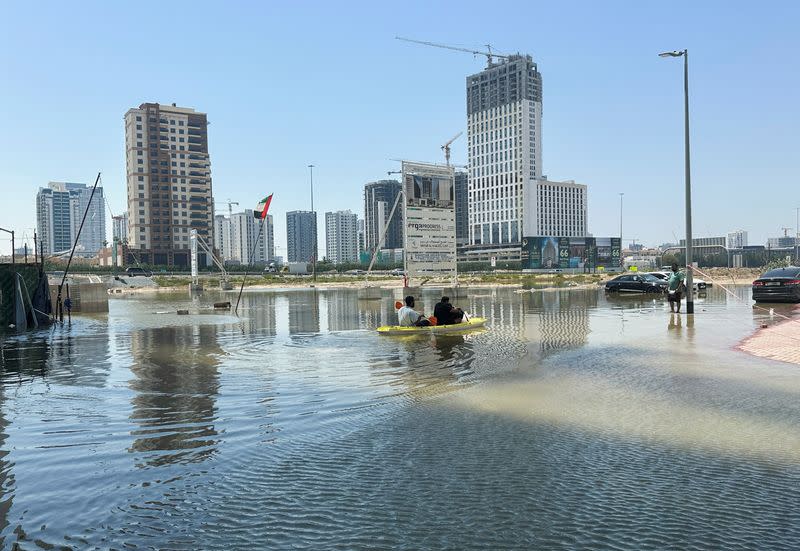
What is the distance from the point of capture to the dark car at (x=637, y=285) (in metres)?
39.3

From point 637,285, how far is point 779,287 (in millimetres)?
12288

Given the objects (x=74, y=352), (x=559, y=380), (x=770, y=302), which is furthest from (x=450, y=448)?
(x=770, y=302)

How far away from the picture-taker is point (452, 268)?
126 feet

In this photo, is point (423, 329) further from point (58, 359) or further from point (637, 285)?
point (637, 285)

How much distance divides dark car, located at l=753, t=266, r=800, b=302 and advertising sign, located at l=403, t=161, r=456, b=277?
1583 cm

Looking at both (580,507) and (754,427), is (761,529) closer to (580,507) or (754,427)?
(580,507)

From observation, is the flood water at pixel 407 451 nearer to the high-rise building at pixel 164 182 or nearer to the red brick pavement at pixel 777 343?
the red brick pavement at pixel 777 343

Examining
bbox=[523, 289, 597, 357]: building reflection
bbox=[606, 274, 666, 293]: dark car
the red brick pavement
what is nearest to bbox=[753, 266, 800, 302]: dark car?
bbox=[523, 289, 597, 357]: building reflection

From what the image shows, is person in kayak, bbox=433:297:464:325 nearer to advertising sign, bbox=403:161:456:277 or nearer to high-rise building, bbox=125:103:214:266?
advertising sign, bbox=403:161:456:277

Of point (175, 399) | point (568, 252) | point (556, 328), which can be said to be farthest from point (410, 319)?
point (568, 252)

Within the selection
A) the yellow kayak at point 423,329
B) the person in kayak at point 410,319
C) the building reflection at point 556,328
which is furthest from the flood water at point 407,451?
the person in kayak at point 410,319

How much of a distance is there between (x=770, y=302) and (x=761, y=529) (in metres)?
28.6

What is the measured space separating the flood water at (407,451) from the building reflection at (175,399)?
0.05m

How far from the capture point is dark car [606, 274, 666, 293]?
1547 inches
